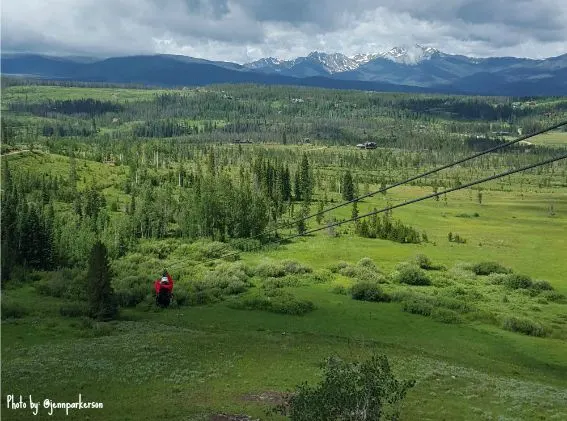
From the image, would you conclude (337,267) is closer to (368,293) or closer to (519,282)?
(368,293)

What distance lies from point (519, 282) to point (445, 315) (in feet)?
62.1

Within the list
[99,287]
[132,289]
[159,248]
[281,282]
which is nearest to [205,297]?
[132,289]

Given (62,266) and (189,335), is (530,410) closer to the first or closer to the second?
(189,335)

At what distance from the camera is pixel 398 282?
7219cm

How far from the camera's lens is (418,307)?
5869cm

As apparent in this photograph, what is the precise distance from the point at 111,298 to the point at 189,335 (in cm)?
1224

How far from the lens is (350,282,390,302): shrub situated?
6338cm

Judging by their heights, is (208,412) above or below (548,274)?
above

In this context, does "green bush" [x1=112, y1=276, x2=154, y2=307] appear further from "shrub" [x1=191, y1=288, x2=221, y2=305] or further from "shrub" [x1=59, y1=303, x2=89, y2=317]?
"shrub" [x1=191, y1=288, x2=221, y2=305]

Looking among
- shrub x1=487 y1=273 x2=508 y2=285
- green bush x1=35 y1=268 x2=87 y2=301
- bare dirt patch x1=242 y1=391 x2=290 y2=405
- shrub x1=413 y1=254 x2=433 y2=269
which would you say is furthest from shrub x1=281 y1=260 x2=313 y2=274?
bare dirt patch x1=242 y1=391 x2=290 y2=405

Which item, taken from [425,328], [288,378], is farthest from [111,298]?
[425,328]

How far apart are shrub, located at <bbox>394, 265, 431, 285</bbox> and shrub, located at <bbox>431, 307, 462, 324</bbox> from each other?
43.0ft

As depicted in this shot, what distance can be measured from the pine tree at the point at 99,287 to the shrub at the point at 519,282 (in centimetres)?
4777

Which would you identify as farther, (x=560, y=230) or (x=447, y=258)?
(x=560, y=230)
